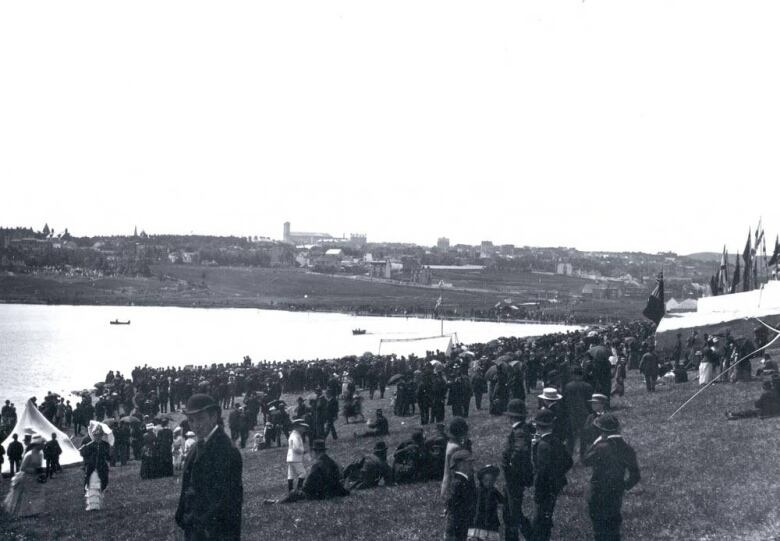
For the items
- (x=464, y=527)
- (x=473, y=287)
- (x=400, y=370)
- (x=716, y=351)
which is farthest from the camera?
(x=473, y=287)

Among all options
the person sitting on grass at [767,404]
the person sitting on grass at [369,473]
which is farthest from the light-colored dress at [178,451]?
the person sitting on grass at [767,404]

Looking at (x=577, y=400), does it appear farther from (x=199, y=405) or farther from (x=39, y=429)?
(x=39, y=429)

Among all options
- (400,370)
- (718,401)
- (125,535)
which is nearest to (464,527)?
(125,535)

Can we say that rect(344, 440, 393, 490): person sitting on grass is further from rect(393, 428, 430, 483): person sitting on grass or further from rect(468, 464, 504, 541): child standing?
rect(468, 464, 504, 541): child standing

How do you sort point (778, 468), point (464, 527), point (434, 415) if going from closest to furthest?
point (464, 527)
point (778, 468)
point (434, 415)

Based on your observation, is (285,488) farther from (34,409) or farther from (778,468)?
(34,409)

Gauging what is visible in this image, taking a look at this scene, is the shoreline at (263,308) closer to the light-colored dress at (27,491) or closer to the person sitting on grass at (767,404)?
the person sitting on grass at (767,404)
